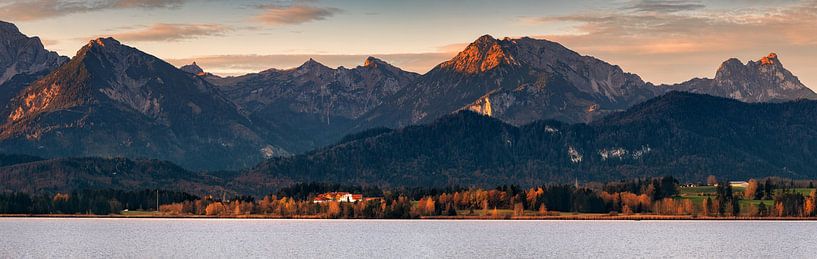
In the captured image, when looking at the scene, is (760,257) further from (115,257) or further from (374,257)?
(115,257)

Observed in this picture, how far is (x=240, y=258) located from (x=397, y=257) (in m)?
23.7

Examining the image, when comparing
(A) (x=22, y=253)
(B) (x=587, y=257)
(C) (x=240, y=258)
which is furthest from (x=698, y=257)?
(A) (x=22, y=253)

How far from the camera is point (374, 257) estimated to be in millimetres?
193500

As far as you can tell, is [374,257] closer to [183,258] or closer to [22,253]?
[183,258]

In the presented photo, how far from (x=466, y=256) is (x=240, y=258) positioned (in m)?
34.2

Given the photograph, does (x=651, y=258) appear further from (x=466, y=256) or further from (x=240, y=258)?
(x=240, y=258)

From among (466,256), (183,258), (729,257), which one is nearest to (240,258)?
(183,258)

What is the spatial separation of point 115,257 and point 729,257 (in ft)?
306

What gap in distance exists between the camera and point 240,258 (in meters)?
191

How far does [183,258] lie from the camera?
618 ft

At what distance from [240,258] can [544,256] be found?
46.0 meters

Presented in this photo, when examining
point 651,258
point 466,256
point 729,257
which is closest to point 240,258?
point 466,256

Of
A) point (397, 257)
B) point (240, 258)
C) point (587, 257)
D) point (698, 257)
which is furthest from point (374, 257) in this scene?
point (698, 257)

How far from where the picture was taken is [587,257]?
195 meters
